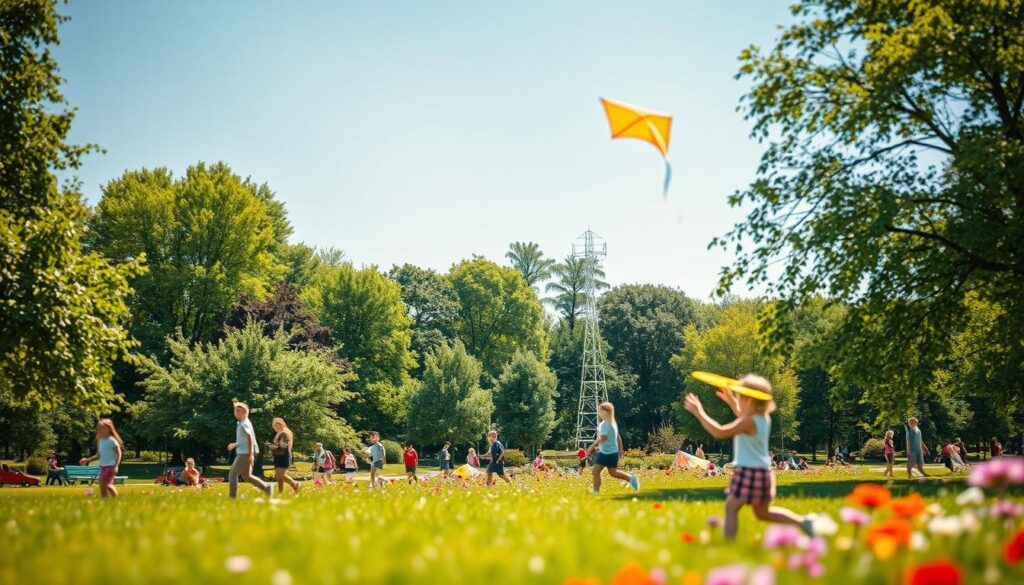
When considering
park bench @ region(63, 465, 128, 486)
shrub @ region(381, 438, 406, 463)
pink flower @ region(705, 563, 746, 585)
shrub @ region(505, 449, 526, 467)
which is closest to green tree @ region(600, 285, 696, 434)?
shrub @ region(505, 449, 526, 467)

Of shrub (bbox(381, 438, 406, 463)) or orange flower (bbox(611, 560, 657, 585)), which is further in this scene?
shrub (bbox(381, 438, 406, 463))

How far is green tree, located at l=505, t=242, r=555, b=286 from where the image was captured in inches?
3344

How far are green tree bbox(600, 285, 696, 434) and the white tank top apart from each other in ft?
227

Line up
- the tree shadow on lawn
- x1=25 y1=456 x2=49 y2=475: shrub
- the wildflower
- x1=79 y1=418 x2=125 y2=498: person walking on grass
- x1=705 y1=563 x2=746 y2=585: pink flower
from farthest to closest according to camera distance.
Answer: x1=25 y1=456 x2=49 y2=475: shrub < x1=79 y1=418 x2=125 y2=498: person walking on grass < the tree shadow on lawn < the wildflower < x1=705 y1=563 x2=746 y2=585: pink flower

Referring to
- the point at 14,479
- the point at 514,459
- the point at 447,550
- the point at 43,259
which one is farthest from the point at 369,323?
the point at 447,550

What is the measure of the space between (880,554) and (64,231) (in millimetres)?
18136

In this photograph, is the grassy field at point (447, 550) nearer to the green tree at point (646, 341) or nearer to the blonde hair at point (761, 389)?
the blonde hair at point (761, 389)

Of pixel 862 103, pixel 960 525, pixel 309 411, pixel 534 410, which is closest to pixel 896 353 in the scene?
pixel 862 103

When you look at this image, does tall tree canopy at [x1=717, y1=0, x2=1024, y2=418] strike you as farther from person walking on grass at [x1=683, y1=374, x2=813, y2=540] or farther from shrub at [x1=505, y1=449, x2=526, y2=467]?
shrub at [x1=505, y1=449, x2=526, y2=467]

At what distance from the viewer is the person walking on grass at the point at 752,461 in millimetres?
6543

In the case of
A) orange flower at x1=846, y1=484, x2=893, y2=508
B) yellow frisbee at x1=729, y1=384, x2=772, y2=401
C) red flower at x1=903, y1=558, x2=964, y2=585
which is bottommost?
red flower at x1=903, y1=558, x2=964, y2=585

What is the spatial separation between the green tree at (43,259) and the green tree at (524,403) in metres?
41.5

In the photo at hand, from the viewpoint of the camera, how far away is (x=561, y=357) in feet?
259

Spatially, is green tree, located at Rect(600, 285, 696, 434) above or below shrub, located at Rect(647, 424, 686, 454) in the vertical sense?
above
